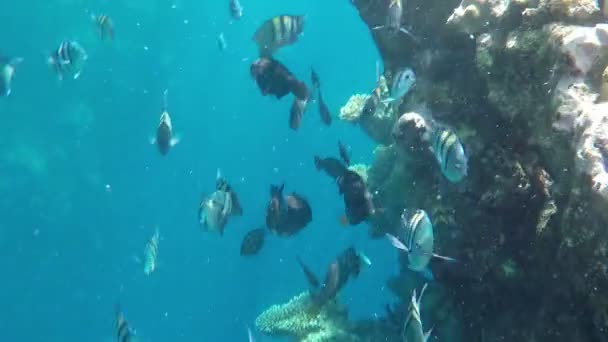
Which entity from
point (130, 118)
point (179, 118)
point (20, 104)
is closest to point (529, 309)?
point (20, 104)

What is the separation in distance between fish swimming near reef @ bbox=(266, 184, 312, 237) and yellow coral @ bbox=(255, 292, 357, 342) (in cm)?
318

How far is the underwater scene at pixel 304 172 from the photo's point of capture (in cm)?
451

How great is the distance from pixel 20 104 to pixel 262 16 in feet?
117

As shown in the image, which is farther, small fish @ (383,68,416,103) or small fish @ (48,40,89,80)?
small fish @ (48,40,89,80)

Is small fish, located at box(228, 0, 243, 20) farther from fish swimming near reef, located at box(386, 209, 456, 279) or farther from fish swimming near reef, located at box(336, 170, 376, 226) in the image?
fish swimming near reef, located at box(386, 209, 456, 279)

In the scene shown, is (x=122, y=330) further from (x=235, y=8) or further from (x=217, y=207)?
(x=235, y=8)

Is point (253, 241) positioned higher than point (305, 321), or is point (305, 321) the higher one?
point (253, 241)

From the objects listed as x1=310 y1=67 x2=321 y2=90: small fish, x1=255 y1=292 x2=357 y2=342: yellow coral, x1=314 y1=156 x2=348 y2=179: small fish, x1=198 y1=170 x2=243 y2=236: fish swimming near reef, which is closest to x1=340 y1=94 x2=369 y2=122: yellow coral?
x1=310 y1=67 x2=321 y2=90: small fish

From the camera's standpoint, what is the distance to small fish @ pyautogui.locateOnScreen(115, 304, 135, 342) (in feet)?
14.5

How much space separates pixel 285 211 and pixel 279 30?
2003 mm

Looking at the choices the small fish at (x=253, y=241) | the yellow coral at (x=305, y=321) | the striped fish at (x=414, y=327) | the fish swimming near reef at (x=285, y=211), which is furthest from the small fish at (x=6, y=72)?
the striped fish at (x=414, y=327)

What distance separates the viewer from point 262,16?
193 feet

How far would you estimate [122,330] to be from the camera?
175 inches

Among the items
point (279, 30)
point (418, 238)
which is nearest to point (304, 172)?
point (279, 30)
